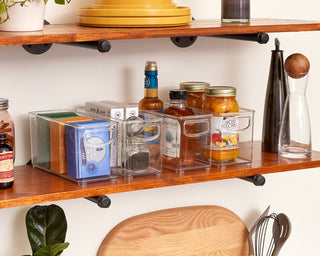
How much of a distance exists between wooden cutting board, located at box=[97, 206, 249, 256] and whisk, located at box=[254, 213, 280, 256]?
0.05 metres

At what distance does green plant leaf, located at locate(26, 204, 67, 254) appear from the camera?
133cm

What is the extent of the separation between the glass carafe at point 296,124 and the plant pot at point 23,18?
64 cm

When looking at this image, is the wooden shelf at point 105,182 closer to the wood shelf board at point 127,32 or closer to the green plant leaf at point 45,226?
the green plant leaf at point 45,226

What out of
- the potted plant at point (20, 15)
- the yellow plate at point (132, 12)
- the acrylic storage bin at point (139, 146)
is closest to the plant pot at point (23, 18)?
the potted plant at point (20, 15)

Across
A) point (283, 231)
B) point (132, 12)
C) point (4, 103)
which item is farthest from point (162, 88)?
point (283, 231)

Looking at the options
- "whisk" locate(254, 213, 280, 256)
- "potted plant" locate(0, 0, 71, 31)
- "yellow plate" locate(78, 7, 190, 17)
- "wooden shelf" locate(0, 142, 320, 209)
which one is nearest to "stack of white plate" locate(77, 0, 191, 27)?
"yellow plate" locate(78, 7, 190, 17)

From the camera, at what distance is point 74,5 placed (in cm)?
136

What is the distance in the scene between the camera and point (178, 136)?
Answer: 4.26ft

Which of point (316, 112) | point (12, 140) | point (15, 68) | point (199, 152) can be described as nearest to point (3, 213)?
point (12, 140)

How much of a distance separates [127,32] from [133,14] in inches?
2.8

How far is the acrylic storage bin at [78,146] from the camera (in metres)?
1.21

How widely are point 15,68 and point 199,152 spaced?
0.45 meters

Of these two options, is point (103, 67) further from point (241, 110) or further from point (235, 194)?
point (235, 194)

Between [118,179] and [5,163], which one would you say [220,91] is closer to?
[118,179]
